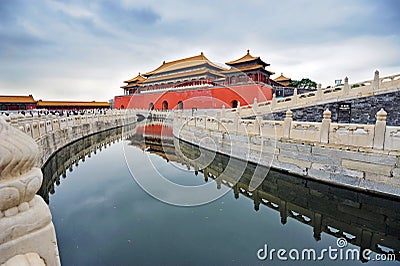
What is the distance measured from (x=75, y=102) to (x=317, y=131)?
40546 mm

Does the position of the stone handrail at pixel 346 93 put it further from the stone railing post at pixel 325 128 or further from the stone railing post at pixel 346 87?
the stone railing post at pixel 325 128

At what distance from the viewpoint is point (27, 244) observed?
4.92 feet

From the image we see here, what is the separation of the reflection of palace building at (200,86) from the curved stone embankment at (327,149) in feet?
46.5

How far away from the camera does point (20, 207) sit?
58.0 inches

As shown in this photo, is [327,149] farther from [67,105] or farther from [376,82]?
[67,105]

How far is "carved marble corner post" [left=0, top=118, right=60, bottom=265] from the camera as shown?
4.55 feet

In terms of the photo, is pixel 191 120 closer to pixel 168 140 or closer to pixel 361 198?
pixel 168 140

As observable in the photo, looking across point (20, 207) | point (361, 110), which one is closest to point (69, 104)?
point (361, 110)

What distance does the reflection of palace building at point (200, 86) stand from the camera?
79.9 ft

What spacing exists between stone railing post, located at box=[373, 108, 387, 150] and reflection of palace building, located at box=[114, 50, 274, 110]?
16.9 metres

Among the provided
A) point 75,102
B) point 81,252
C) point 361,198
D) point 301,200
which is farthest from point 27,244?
point 75,102

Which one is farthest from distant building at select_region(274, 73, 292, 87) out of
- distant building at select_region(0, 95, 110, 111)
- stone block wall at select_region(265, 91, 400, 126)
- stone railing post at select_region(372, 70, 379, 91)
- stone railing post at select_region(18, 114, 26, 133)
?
distant building at select_region(0, 95, 110, 111)

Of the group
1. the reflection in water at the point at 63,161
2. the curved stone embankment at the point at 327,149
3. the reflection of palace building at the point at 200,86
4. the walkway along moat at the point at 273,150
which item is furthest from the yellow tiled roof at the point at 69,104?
the curved stone embankment at the point at 327,149

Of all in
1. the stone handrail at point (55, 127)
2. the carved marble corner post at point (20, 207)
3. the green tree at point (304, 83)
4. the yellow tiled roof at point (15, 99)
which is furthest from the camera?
the green tree at point (304, 83)
